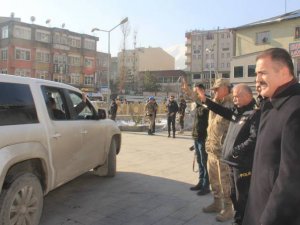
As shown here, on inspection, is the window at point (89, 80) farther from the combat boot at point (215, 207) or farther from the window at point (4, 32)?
the combat boot at point (215, 207)

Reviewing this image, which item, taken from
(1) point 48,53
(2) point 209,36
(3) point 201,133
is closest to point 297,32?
(1) point 48,53

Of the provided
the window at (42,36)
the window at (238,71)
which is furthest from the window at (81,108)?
the window at (42,36)

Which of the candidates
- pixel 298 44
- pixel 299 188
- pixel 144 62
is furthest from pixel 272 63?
pixel 144 62

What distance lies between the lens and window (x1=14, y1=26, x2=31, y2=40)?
205ft

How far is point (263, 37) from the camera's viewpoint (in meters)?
47.1

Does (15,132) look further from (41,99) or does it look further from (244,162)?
(244,162)

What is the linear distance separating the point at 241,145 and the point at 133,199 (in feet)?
8.76

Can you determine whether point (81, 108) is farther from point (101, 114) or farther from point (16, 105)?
point (16, 105)

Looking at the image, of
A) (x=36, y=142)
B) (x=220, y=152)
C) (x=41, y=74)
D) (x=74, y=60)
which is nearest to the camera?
(x=36, y=142)

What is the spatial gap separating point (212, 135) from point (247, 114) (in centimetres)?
120

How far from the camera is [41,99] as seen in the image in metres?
4.77

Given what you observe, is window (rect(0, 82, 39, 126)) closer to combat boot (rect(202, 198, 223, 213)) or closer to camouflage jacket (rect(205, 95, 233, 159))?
camouflage jacket (rect(205, 95, 233, 159))

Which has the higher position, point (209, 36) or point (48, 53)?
point (209, 36)

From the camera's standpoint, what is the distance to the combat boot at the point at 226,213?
503cm
